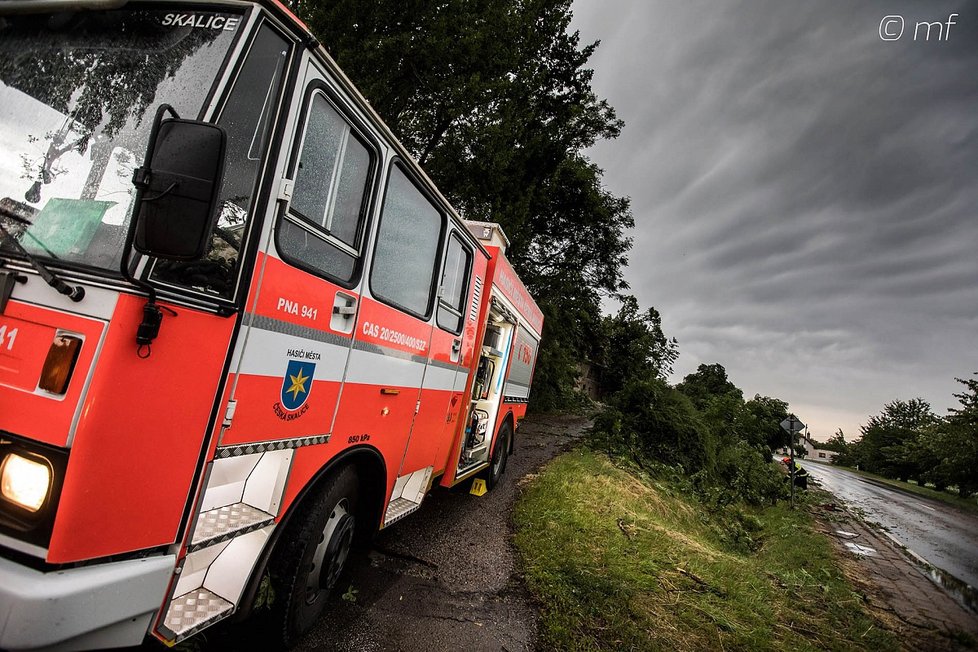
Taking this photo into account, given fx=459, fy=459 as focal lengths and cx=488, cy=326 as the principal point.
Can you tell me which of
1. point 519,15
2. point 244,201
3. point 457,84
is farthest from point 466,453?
point 519,15

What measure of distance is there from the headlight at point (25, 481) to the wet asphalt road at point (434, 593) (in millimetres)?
1938

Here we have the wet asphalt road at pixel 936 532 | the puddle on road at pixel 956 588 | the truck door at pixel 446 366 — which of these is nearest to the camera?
the truck door at pixel 446 366

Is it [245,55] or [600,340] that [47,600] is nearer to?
[245,55]

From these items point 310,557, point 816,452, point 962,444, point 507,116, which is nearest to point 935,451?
point 962,444

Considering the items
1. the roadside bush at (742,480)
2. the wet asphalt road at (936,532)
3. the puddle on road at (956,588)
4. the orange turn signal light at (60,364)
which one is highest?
the orange turn signal light at (60,364)

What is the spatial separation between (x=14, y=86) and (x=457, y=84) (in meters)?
12.2

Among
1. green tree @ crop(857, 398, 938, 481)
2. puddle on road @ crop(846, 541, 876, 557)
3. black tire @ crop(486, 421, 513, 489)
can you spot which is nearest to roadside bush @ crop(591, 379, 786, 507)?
puddle on road @ crop(846, 541, 876, 557)

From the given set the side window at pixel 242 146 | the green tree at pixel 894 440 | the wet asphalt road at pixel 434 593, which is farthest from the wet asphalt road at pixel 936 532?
the green tree at pixel 894 440

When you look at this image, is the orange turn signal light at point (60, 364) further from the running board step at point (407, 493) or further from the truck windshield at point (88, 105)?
the running board step at point (407, 493)

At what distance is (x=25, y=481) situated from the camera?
4.86 feet

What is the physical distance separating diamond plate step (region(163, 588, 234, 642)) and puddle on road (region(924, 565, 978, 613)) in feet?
39.9

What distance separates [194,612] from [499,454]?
5.67 m

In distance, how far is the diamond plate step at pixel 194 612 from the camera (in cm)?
179

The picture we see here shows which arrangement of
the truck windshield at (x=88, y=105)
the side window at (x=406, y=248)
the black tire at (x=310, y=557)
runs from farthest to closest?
1. the side window at (x=406, y=248)
2. the black tire at (x=310, y=557)
3. the truck windshield at (x=88, y=105)
